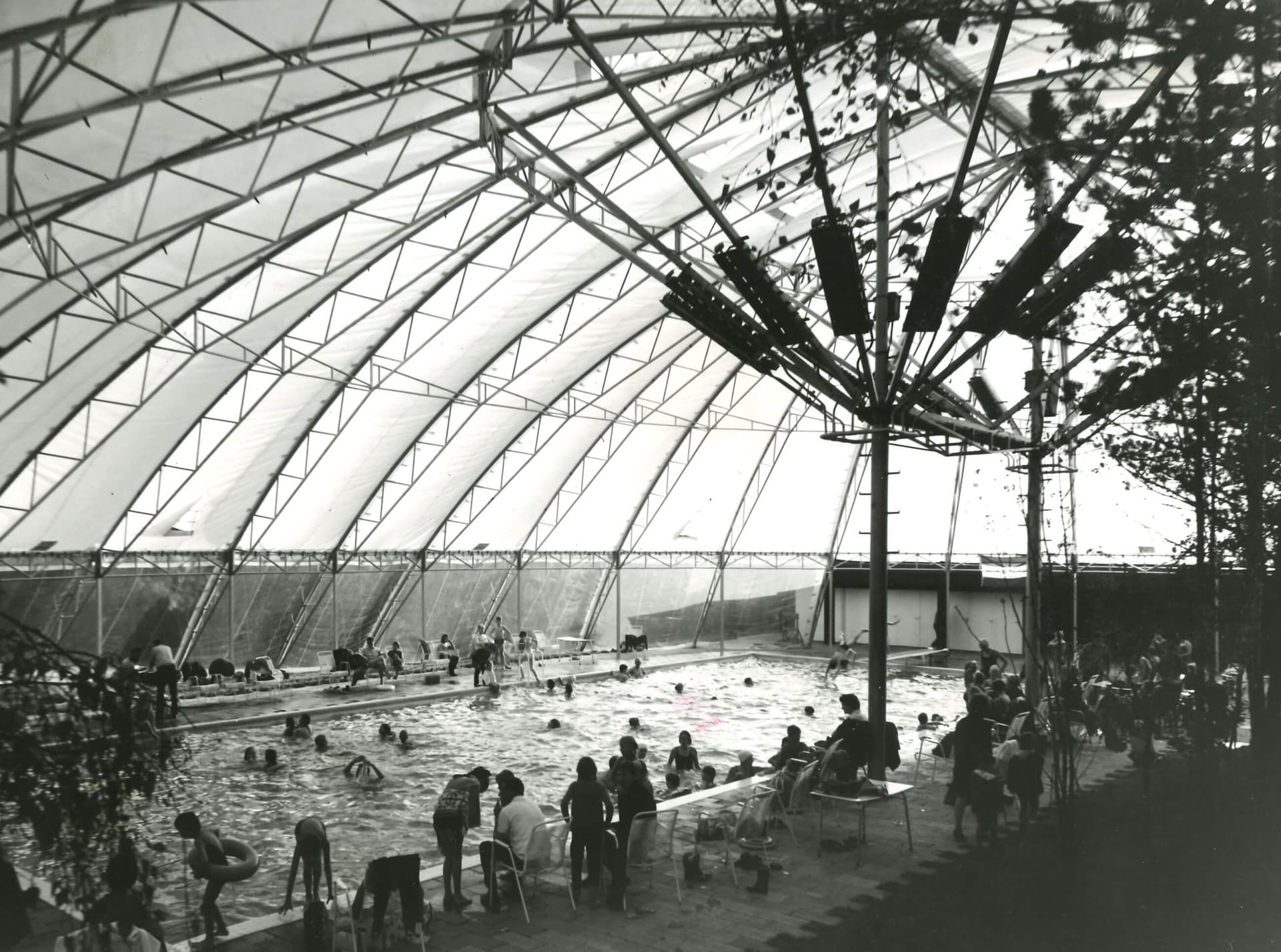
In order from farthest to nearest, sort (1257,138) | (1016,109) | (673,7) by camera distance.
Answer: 1. (1016,109)
2. (673,7)
3. (1257,138)

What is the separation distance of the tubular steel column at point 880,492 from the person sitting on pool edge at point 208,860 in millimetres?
8646

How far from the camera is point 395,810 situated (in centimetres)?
1509

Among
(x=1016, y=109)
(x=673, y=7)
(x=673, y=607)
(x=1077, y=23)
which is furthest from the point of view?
(x=673, y=607)

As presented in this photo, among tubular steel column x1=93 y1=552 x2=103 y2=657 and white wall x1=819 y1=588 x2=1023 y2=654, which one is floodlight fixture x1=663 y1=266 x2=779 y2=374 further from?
white wall x1=819 y1=588 x2=1023 y2=654

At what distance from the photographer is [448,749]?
1977 cm

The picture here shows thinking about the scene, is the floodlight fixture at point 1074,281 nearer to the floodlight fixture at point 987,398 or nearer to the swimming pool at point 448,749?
the swimming pool at point 448,749

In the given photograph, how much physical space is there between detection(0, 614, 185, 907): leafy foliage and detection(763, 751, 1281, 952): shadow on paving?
648 centimetres

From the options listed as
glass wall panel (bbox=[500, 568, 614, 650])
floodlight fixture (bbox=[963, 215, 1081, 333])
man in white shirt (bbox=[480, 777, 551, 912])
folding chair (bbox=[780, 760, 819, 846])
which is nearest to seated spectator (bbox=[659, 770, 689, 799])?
folding chair (bbox=[780, 760, 819, 846])

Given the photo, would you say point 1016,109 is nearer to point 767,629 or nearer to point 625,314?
point 625,314

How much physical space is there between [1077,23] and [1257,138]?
139 cm

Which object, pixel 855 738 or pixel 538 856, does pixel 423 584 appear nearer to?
pixel 855 738

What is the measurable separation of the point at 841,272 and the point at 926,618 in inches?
1157

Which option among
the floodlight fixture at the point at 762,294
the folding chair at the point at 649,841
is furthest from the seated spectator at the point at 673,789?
the floodlight fixture at the point at 762,294

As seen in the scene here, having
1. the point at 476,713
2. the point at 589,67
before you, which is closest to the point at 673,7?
the point at 589,67
